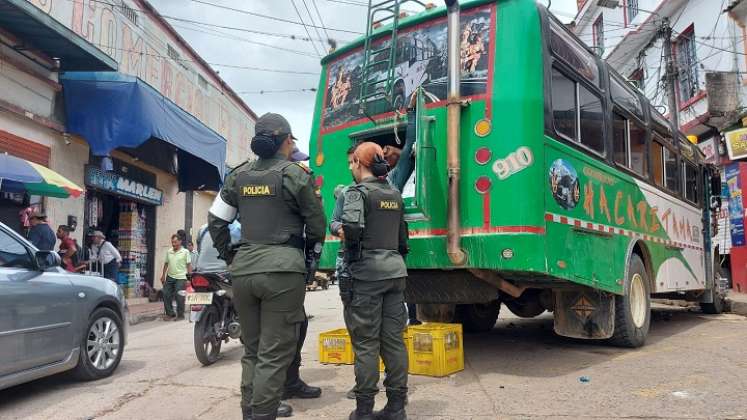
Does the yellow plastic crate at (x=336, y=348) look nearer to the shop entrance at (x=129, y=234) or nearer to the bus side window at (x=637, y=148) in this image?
the bus side window at (x=637, y=148)

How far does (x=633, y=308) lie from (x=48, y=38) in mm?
9595

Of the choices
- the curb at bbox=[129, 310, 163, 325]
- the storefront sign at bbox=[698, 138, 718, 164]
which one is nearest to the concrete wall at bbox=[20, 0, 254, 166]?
the curb at bbox=[129, 310, 163, 325]

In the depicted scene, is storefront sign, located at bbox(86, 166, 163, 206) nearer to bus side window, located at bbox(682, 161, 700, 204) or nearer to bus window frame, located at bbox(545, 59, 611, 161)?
bus window frame, located at bbox(545, 59, 611, 161)

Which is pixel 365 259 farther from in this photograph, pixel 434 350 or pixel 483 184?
pixel 434 350

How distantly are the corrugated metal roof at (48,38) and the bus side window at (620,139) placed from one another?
322 inches

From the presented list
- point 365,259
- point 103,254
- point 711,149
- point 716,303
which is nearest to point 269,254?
point 365,259

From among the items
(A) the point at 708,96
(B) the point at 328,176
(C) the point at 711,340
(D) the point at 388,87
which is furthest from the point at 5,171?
(A) the point at 708,96

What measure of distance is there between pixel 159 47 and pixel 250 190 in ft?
40.7

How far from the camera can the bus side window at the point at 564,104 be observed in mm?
5023

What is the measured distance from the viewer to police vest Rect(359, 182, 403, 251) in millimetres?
3852

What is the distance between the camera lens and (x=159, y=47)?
1433 centimetres

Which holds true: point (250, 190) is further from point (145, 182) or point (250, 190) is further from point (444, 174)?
point (145, 182)

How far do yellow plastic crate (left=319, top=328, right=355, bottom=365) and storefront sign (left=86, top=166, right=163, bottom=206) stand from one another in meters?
8.03

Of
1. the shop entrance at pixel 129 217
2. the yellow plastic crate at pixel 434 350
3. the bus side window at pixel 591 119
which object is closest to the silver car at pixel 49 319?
the yellow plastic crate at pixel 434 350
